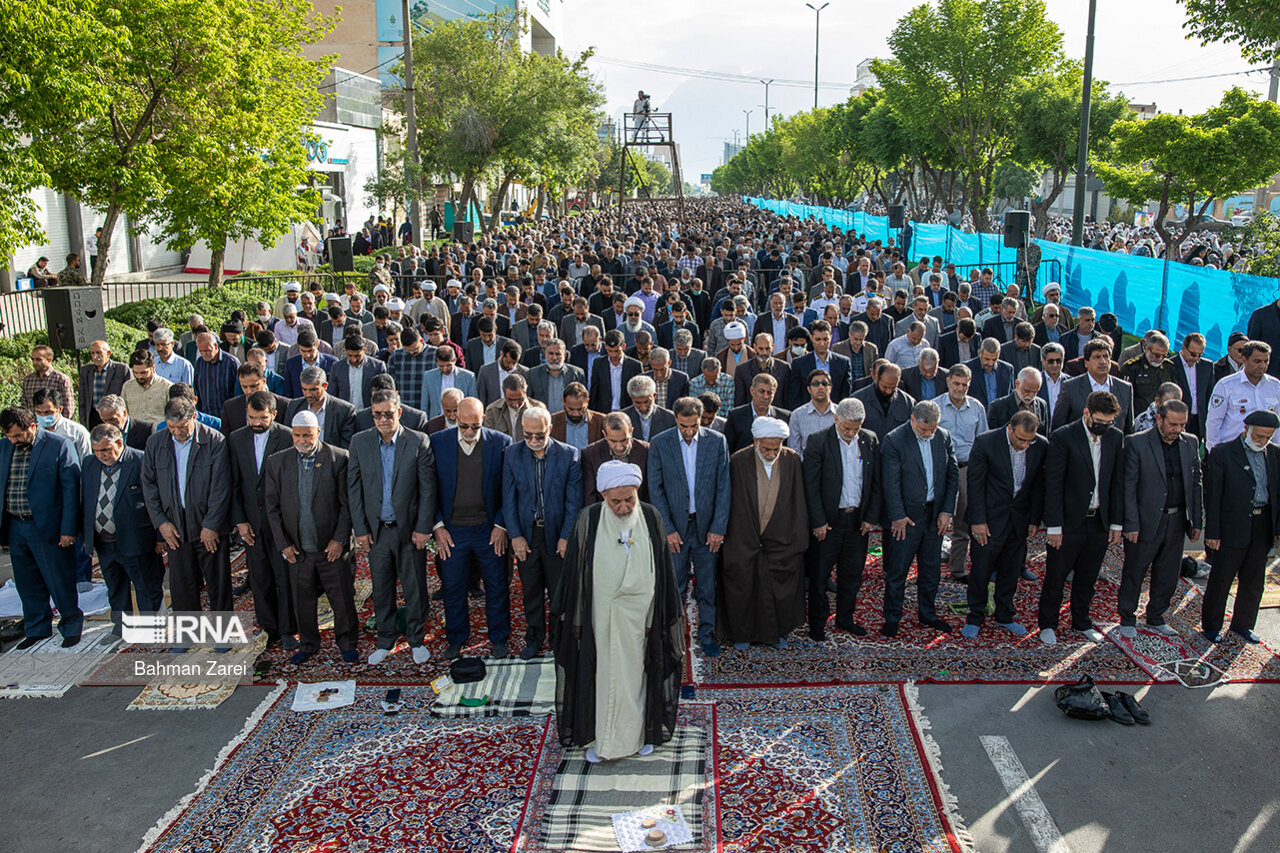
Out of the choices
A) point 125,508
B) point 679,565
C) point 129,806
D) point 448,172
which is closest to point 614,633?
point 679,565

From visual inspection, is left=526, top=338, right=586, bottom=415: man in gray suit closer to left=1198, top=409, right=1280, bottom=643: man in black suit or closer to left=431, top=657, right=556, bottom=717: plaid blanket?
left=431, top=657, right=556, bottom=717: plaid blanket

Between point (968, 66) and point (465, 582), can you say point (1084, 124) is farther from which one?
point (465, 582)

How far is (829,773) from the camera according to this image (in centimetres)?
523

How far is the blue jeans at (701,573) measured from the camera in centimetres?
654

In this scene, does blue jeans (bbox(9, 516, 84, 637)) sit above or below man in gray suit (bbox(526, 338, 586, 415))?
below

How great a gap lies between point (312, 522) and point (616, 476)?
247 centimetres

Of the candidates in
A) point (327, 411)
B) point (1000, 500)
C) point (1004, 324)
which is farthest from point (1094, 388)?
point (327, 411)

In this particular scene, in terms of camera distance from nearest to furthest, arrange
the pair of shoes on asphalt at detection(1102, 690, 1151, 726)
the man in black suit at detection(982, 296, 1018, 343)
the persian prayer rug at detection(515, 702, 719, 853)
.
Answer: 1. the persian prayer rug at detection(515, 702, 719, 853)
2. the pair of shoes on asphalt at detection(1102, 690, 1151, 726)
3. the man in black suit at detection(982, 296, 1018, 343)

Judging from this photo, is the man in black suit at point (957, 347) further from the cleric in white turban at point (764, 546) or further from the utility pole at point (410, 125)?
the utility pole at point (410, 125)

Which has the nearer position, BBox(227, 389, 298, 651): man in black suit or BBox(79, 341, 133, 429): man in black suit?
BBox(227, 389, 298, 651): man in black suit

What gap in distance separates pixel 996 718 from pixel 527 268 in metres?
14.4

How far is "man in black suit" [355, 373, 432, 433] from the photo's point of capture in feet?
22.5

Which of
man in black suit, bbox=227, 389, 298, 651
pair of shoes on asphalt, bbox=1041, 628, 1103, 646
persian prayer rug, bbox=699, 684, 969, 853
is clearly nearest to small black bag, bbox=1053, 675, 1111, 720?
pair of shoes on asphalt, bbox=1041, 628, 1103, 646

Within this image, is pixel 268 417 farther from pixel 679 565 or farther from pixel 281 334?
pixel 281 334
